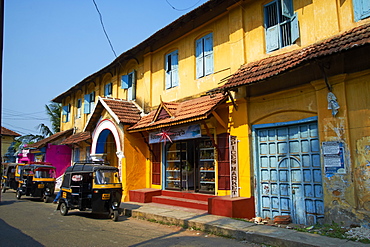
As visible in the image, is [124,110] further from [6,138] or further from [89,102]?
[6,138]

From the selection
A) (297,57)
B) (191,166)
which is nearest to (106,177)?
(191,166)

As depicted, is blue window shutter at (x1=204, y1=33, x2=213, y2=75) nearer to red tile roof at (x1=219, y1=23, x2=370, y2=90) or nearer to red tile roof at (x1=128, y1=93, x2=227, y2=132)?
red tile roof at (x1=128, y1=93, x2=227, y2=132)

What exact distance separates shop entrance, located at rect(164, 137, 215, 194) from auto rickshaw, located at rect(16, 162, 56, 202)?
726 cm

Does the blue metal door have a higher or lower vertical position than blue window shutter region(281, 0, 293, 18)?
lower

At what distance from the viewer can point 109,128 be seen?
15180 mm

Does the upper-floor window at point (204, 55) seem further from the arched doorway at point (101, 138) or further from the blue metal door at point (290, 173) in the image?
the arched doorway at point (101, 138)

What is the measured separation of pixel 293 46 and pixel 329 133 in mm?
3021

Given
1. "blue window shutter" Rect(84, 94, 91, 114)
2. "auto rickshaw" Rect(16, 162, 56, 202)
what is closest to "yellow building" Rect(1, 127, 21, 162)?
"blue window shutter" Rect(84, 94, 91, 114)

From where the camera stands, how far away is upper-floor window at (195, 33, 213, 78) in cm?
1239

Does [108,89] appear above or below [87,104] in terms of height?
above

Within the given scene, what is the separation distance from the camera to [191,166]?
1297cm

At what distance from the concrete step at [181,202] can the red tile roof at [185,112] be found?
310 cm

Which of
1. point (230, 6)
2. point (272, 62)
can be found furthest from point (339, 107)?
point (230, 6)

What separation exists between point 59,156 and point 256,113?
62.1 feet
